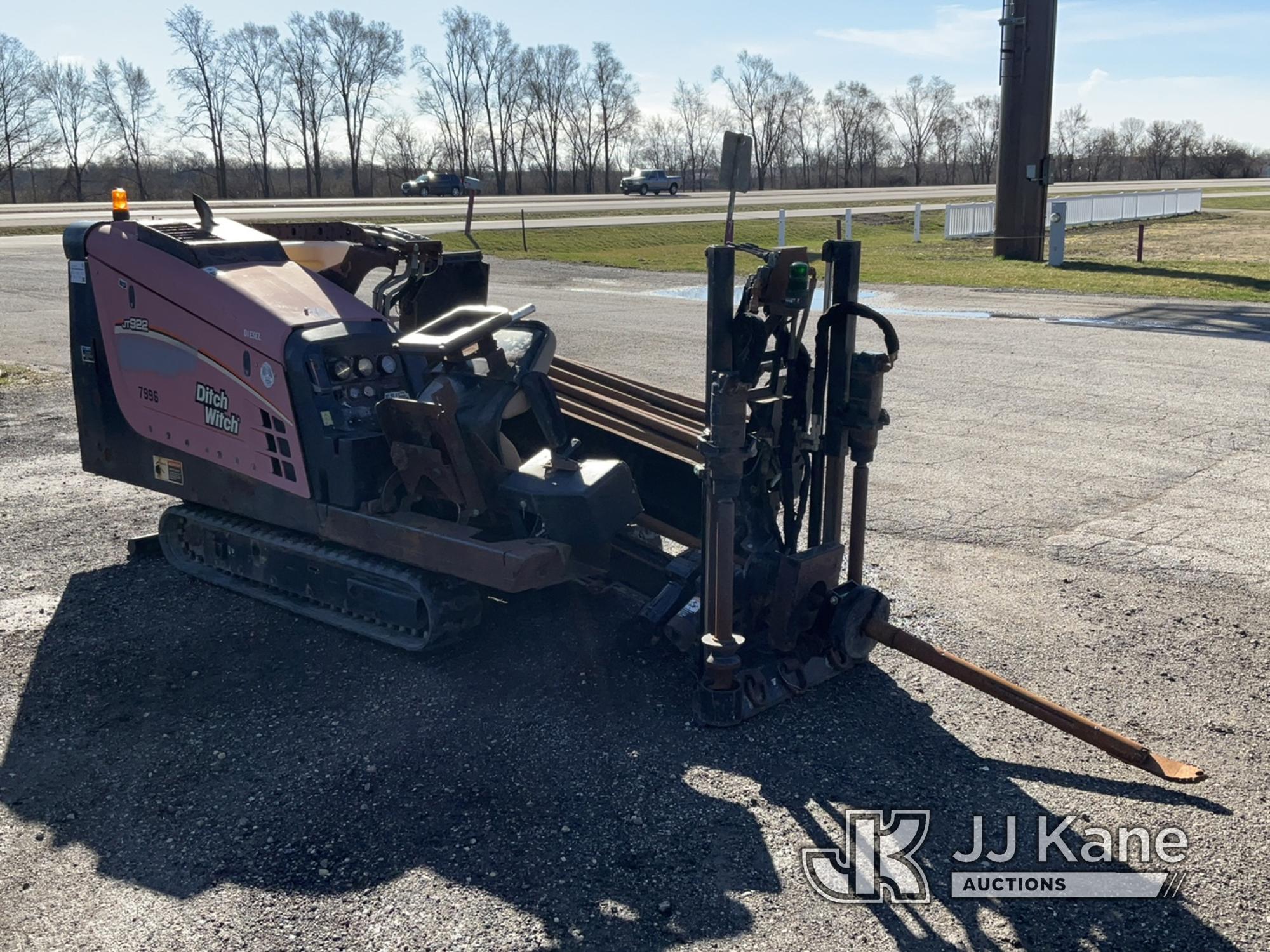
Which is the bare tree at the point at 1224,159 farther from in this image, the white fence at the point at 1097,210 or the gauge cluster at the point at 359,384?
the gauge cluster at the point at 359,384

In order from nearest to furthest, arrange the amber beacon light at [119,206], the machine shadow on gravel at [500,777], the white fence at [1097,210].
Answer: the machine shadow on gravel at [500,777] < the amber beacon light at [119,206] < the white fence at [1097,210]

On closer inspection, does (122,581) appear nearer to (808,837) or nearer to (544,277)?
(808,837)

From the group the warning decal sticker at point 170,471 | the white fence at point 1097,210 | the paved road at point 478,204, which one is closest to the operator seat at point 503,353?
the warning decal sticker at point 170,471

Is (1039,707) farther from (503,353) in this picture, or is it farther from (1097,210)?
(1097,210)

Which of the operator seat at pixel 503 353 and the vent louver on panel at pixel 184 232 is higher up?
the vent louver on panel at pixel 184 232

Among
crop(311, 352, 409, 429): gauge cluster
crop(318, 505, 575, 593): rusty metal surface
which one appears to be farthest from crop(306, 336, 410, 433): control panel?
crop(318, 505, 575, 593): rusty metal surface

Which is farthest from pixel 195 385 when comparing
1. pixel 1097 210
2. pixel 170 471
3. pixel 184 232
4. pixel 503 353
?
pixel 1097 210

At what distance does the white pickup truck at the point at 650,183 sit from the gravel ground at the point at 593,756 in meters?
52.7

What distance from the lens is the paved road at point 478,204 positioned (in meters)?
38.9

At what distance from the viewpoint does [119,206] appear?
6.57 m

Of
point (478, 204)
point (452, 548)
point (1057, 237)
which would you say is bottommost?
point (452, 548)

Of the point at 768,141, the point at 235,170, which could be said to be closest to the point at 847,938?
the point at 235,170

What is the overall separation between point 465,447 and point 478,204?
43791 millimetres

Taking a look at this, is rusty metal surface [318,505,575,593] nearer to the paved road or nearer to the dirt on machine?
the dirt on machine
